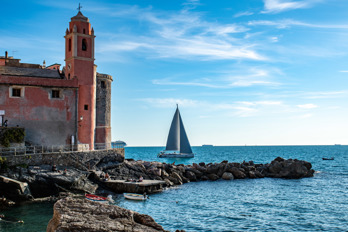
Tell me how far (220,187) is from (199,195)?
Result: 248 inches

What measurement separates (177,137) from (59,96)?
52.2 metres

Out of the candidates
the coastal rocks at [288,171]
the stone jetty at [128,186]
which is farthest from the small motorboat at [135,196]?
the coastal rocks at [288,171]

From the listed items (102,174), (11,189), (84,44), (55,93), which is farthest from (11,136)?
(84,44)

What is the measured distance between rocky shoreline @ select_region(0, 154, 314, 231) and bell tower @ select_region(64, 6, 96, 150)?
4.14 m

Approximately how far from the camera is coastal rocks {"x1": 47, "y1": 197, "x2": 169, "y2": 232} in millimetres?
8148

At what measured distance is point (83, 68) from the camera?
131 ft

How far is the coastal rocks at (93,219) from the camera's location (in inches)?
321

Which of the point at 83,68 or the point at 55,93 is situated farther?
the point at 83,68

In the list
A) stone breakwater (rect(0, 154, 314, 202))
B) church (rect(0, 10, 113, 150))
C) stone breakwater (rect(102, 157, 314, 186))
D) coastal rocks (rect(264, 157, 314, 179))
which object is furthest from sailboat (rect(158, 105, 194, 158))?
church (rect(0, 10, 113, 150))

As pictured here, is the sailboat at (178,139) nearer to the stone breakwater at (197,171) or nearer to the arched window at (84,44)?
the stone breakwater at (197,171)

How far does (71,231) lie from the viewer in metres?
8.01

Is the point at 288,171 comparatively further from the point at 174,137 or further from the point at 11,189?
the point at 174,137

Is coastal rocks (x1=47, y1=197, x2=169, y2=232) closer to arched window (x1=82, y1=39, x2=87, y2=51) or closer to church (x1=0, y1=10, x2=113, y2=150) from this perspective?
church (x1=0, y1=10, x2=113, y2=150)

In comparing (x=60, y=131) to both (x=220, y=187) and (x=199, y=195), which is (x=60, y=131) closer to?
(x=199, y=195)
